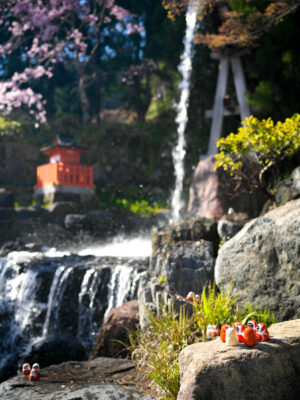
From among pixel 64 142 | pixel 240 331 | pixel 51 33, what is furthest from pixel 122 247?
pixel 51 33

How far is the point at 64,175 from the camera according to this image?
712 inches

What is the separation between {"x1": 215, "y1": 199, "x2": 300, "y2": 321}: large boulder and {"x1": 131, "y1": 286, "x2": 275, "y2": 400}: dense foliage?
0.59 ft

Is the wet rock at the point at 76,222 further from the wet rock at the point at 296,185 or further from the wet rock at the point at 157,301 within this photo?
the wet rock at the point at 157,301

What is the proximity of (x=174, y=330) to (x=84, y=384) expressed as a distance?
1237mm

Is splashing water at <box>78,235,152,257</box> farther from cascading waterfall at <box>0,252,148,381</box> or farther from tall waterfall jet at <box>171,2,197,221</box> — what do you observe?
cascading waterfall at <box>0,252,148,381</box>

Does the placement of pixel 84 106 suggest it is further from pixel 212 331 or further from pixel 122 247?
pixel 212 331

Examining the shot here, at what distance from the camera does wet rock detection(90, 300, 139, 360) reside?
21.3 ft

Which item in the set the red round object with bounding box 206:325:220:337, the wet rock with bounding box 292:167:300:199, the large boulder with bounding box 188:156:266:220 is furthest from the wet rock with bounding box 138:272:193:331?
the large boulder with bounding box 188:156:266:220

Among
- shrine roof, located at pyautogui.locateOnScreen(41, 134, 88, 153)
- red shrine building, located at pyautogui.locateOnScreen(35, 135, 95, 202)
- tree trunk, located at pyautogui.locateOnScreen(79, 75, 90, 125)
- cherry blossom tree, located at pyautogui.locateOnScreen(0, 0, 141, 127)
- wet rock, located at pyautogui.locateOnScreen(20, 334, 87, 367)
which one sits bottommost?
wet rock, located at pyautogui.locateOnScreen(20, 334, 87, 367)

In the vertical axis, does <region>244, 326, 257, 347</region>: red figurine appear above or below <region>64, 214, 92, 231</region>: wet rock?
below

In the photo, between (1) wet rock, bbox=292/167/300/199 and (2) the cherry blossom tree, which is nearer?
(1) wet rock, bbox=292/167/300/199

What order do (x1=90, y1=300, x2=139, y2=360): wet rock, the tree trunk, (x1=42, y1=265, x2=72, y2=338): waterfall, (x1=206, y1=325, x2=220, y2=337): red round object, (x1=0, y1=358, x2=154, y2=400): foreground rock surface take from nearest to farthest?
(x1=0, y1=358, x2=154, y2=400): foreground rock surface < (x1=206, y1=325, x2=220, y2=337): red round object < (x1=90, y1=300, x2=139, y2=360): wet rock < (x1=42, y1=265, x2=72, y2=338): waterfall < the tree trunk

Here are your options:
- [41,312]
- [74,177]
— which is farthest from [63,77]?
[41,312]

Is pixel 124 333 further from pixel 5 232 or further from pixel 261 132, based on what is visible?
pixel 5 232
